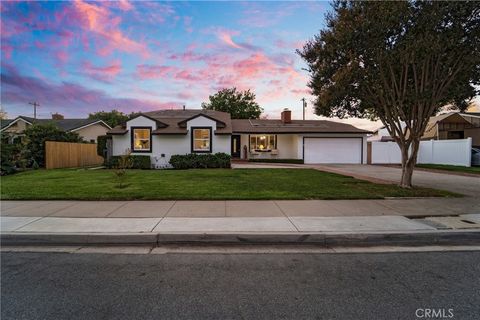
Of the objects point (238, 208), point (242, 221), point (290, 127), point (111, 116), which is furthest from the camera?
point (111, 116)

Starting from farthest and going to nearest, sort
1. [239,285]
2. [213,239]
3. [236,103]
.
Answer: [236,103] < [213,239] < [239,285]

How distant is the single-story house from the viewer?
19938mm

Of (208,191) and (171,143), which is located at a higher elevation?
(171,143)

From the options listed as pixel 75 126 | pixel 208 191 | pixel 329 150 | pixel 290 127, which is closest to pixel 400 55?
pixel 208 191

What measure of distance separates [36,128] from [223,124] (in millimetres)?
14059

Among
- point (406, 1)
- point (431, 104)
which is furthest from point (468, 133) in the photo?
point (406, 1)

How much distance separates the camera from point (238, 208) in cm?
721

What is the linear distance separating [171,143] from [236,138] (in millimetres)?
7348

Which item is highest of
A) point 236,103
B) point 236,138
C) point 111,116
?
point 236,103

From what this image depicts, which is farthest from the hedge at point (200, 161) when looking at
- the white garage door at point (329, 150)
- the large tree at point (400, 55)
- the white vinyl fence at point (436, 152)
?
the white vinyl fence at point (436, 152)

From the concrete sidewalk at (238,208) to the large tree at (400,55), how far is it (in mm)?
3071

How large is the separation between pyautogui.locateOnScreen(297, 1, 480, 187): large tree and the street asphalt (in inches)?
249

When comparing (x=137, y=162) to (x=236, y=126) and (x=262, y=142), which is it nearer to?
(x=236, y=126)

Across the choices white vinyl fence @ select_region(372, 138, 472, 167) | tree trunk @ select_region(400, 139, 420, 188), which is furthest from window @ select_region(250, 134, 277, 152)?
tree trunk @ select_region(400, 139, 420, 188)
